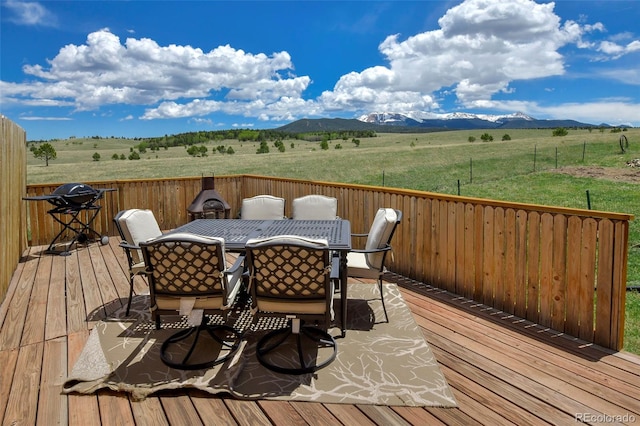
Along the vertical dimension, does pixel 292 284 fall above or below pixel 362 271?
above

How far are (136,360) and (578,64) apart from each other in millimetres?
33498

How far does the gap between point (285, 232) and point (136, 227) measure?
1281 millimetres

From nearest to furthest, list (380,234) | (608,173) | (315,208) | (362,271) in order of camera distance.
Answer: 1. (380,234)
2. (362,271)
3. (315,208)
4. (608,173)

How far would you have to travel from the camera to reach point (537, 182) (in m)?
14.1

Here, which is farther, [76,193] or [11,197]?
[76,193]

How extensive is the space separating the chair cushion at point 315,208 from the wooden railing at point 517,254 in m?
0.61

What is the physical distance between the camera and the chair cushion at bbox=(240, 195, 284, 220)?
15.8ft

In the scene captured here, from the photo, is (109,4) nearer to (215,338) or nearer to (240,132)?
(215,338)

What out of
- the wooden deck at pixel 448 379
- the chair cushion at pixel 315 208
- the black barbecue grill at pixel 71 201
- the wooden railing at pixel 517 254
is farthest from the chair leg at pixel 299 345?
the black barbecue grill at pixel 71 201

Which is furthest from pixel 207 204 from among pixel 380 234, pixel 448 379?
pixel 448 379

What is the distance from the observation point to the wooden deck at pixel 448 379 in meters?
2.03

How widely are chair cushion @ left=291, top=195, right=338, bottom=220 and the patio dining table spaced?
58cm

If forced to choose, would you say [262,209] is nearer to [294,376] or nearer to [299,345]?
[299,345]

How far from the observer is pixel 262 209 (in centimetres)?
484
